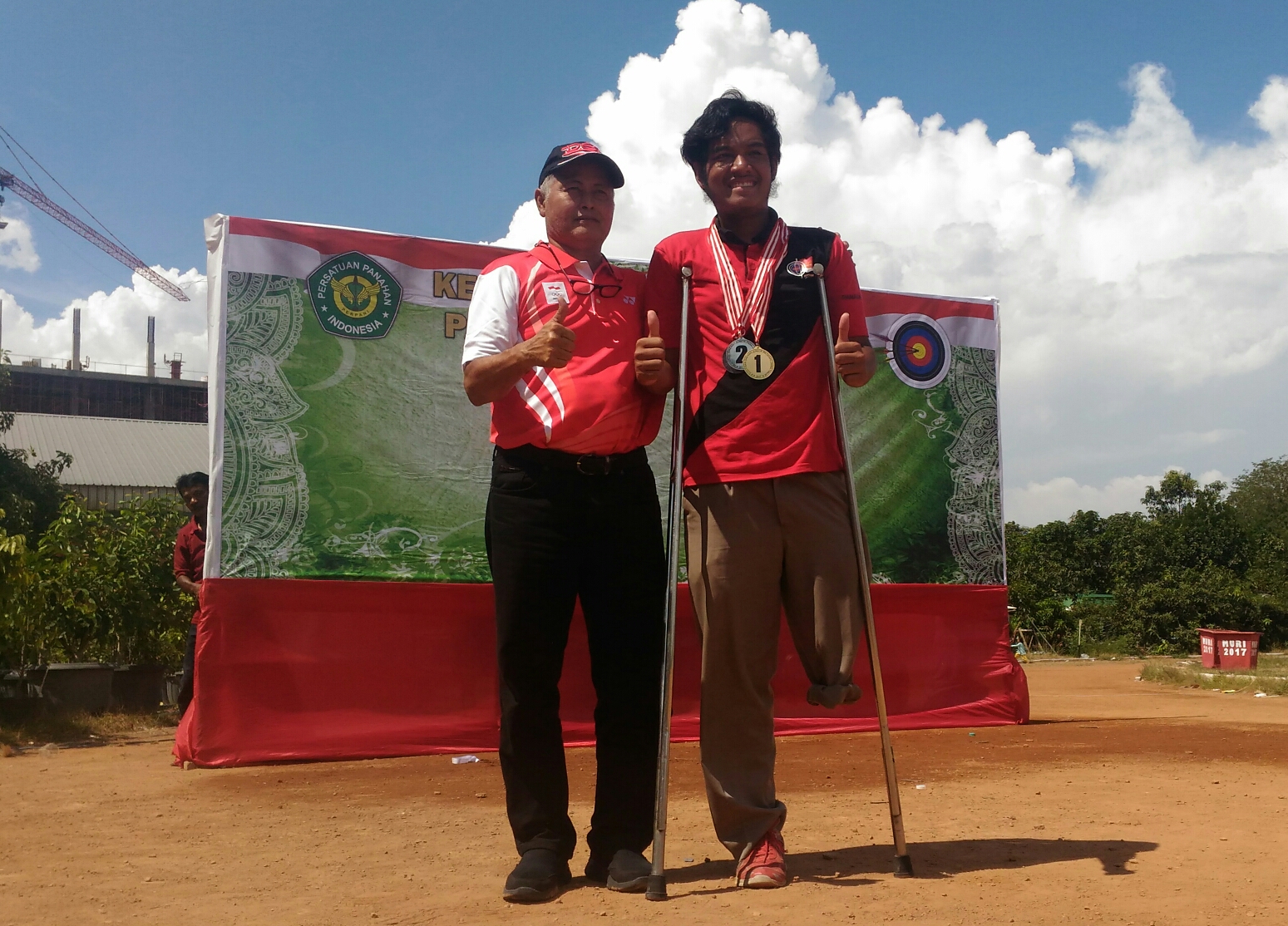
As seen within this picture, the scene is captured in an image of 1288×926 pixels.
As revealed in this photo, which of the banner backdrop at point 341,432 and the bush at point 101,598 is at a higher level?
the banner backdrop at point 341,432

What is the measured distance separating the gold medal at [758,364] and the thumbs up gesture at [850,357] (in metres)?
0.19

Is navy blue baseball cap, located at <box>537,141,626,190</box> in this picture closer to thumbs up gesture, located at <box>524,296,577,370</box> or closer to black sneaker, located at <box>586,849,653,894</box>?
thumbs up gesture, located at <box>524,296,577,370</box>

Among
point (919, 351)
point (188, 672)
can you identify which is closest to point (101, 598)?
point (188, 672)

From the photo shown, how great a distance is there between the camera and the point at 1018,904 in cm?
252

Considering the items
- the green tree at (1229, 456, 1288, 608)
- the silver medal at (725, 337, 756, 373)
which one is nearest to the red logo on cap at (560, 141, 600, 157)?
the silver medal at (725, 337, 756, 373)

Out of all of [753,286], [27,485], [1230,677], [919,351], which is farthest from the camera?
[27,485]

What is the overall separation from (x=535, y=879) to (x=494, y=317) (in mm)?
1447

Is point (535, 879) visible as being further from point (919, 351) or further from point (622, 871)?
point (919, 351)

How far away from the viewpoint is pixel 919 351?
7.76 m

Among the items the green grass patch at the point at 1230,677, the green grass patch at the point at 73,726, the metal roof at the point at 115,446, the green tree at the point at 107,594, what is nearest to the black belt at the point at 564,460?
the green grass patch at the point at 73,726

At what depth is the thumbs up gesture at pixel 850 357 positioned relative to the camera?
120 inches

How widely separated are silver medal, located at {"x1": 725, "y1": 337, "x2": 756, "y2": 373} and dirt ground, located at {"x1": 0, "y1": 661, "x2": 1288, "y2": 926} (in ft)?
4.40

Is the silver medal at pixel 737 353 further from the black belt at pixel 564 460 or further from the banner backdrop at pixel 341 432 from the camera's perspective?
the banner backdrop at pixel 341 432

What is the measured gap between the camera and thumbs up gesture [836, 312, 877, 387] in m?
3.04
